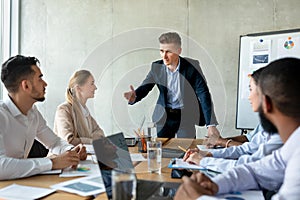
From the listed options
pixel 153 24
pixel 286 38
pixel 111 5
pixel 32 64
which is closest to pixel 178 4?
pixel 153 24

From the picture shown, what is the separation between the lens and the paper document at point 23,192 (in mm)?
1356

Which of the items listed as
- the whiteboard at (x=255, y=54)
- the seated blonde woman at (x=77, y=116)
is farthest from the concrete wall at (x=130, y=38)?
the seated blonde woman at (x=77, y=116)

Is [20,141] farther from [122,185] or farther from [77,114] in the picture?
A: [122,185]

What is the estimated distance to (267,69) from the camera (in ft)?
Answer: 4.36

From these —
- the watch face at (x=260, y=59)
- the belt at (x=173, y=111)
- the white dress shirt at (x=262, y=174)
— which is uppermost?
the watch face at (x=260, y=59)

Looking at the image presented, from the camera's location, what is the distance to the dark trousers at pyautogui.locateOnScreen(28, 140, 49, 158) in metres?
2.34

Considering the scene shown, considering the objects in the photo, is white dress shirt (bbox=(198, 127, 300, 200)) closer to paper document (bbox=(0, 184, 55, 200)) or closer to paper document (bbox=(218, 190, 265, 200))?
paper document (bbox=(218, 190, 265, 200))

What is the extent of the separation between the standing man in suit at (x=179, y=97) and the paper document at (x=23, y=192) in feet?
6.15

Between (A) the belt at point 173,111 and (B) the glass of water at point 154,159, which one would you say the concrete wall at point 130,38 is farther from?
(B) the glass of water at point 154,159

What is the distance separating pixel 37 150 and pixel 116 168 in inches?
42.0

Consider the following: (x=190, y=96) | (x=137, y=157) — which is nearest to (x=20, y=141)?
(x=137, y=157)

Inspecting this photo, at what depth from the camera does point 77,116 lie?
9.17ft

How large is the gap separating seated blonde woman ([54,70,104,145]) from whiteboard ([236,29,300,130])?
1.87 metres

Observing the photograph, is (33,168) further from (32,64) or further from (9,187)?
(32,64)
